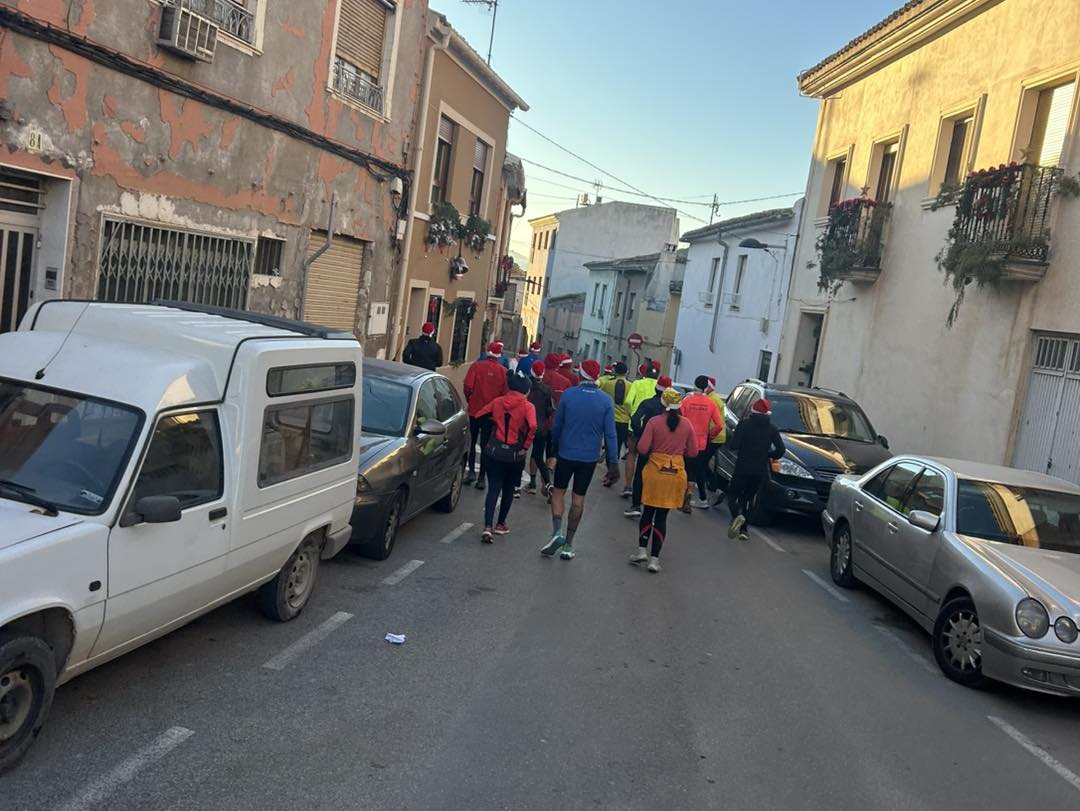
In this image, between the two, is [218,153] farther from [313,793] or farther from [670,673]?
[313,793]

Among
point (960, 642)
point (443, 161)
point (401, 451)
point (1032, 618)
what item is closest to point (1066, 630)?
point (1032, 618)

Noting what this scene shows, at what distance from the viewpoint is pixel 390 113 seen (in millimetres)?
14914

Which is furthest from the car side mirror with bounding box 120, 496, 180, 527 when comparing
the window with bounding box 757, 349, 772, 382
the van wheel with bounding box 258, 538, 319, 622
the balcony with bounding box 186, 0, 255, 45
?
the window with bounding box 757, 349, 772, 382

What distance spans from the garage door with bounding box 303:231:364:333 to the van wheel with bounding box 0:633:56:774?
9.72 m

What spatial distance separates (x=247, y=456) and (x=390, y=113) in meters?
10.7


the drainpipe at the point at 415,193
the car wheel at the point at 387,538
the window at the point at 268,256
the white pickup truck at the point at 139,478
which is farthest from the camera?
the drainpipe at the point at 415,193

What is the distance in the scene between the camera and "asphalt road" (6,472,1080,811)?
167 inches

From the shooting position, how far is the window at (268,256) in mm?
12172

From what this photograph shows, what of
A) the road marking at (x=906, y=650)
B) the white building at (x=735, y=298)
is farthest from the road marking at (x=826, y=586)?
the white building at (x=735, y=298)

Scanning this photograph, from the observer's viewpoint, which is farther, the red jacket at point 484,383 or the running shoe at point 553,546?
the red jacket at point 484,383

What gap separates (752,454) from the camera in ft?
36.2

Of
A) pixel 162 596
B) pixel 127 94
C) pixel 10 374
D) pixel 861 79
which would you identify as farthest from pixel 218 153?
pixel 861 79

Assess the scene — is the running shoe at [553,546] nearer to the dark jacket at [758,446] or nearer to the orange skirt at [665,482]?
the orange skirt at [665,482]

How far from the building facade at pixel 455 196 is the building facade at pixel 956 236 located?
759 centimetres
